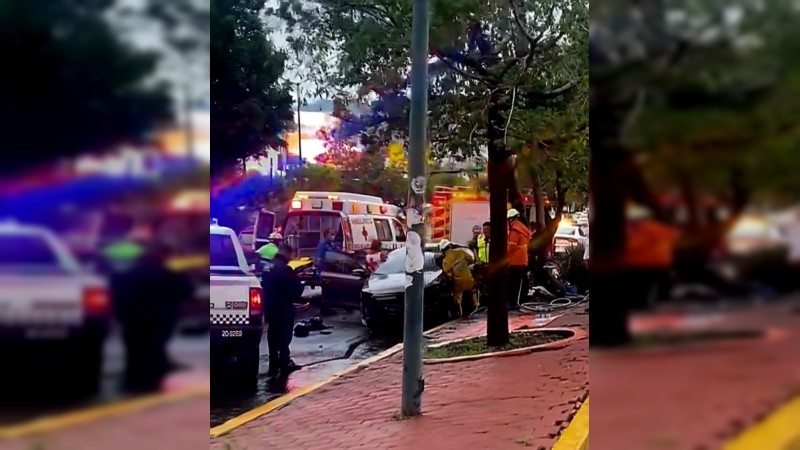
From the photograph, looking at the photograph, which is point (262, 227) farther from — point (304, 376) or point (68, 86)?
point (68, 86)

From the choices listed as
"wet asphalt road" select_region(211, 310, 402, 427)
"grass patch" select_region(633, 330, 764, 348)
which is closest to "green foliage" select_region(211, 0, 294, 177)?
"wet asphalt road" select_region(211, 310, 402, 427)

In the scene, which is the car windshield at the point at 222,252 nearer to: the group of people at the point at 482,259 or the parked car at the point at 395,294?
the parked car at the point at 395,294

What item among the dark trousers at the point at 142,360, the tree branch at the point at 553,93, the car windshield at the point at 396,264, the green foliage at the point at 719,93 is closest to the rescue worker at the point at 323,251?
the car windshield at the point at 396,264

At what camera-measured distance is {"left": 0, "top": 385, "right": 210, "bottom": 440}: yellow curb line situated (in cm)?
353

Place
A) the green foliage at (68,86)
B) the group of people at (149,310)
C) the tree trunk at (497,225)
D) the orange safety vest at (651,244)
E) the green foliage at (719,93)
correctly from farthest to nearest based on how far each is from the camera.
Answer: the tree trunk at (497,225), the group of people at (149,310), the green foliage at (68,86), the orange safety vest at (651,244), the green foliage at (719,93)

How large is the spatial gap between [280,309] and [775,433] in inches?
90.0

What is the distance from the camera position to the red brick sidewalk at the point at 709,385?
319cm

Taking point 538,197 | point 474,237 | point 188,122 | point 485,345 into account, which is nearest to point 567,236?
point 538,197

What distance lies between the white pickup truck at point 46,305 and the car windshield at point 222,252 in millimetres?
A: 523

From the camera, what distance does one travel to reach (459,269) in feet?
12.1

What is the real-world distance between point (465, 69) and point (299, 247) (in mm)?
1198

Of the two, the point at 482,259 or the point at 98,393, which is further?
the point at 482,259

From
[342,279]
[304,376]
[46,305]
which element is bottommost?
[304,376]

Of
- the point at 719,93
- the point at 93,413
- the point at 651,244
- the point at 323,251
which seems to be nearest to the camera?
the point at 719,93
